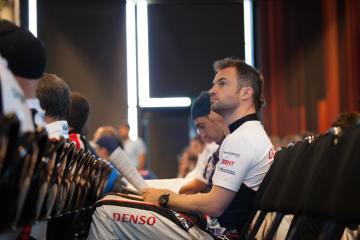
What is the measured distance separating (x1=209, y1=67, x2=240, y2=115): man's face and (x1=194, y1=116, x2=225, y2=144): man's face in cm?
64

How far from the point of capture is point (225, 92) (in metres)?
3.37

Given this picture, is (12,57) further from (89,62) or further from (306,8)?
(306,8)

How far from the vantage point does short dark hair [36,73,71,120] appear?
3.13 metres

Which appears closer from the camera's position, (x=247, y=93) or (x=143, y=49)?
(x=247, y=93)

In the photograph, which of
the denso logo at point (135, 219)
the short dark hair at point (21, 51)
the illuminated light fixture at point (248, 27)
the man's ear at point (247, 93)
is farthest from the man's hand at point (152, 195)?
the illuminated light fixture at point (248, 27)

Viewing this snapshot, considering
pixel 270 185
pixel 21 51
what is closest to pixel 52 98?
pixel 270 185

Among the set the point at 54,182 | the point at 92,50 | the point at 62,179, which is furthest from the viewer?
the point at 92,50

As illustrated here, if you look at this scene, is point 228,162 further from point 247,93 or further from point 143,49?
point 143,49

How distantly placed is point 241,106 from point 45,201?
1728mm

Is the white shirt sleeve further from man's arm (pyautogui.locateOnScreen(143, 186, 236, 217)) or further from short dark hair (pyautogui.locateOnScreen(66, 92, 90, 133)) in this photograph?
short dark hair (pyautogui.locateOnScreen(66, 92, 90, 133))

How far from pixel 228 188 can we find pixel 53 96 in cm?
91

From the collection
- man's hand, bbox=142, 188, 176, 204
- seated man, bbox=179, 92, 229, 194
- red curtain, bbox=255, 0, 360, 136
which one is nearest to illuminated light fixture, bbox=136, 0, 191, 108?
red curtain, bbox=255, 0, 360, 136

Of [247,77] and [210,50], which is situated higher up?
[210,50]

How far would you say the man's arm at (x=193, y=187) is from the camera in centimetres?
433
